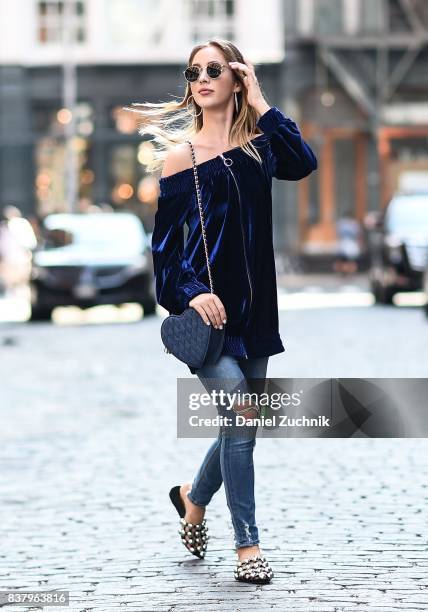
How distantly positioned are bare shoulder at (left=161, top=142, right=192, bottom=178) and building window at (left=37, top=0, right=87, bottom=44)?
117 feet

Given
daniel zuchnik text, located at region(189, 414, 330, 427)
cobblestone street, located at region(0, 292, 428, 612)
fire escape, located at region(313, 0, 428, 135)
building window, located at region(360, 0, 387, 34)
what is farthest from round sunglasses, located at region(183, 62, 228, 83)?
building window, located at region(360, 0, 387, 34)

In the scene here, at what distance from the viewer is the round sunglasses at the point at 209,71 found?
578 centimetres

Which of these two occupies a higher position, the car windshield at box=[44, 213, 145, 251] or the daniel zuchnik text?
the car windshield at box=[44, 213, 145, 251]

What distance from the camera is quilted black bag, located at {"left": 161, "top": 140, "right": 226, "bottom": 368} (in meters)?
5.66

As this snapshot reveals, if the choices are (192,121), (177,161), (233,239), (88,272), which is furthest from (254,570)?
(88,272)

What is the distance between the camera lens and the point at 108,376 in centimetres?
1460

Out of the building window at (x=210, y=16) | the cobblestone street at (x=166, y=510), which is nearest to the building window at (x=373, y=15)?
the building window at (x=210, y=16)

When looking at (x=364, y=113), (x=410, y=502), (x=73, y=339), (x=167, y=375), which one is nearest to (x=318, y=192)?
(x=364, y=113)

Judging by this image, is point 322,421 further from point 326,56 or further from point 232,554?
point 326,56

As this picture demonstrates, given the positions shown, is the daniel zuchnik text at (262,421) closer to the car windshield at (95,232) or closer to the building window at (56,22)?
the car windshield at (95,232)

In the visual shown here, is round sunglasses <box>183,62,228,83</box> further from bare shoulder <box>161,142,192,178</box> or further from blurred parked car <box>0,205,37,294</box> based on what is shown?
blurred parked car <box>0,205,37,294</box>

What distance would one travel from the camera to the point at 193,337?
5680mm

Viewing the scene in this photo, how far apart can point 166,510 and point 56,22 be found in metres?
34.7

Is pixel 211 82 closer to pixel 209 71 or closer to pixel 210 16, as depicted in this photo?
pixel 209 71
